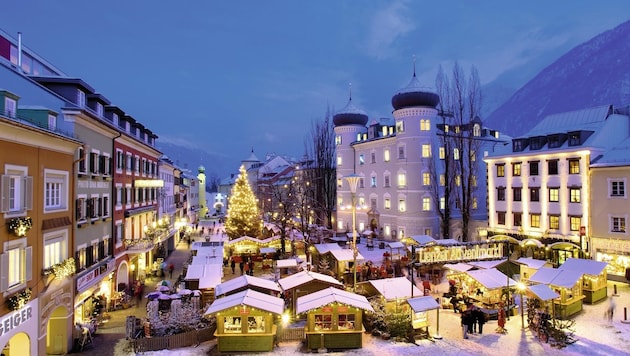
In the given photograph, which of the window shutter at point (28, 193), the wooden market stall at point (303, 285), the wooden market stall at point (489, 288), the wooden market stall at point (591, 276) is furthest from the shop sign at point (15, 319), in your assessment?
the wooden market stall at point (591, 276)

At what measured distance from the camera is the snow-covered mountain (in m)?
98.2

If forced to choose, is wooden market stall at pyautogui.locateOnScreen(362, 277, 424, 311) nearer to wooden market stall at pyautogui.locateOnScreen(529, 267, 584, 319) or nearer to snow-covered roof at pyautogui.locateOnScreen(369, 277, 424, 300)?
snow-covered roof at pyautogui.locateOnScreen(369, 277, 424, 300)

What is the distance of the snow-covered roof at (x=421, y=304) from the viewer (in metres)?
19.1

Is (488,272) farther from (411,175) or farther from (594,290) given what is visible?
(411,175)

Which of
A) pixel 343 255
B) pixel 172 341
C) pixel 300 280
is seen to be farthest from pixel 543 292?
pixel 172 341

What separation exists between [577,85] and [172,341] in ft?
405

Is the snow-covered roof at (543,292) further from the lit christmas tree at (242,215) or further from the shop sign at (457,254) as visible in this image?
the lit christmas tree at (242,215)

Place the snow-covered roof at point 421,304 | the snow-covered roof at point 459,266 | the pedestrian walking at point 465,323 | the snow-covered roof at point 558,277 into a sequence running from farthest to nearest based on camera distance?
the snow-covered roof at point 459,266, the snow-covered roof at point 558,277, the pedestrian walking at point 465,323, the snow-covered roof at point 421,304

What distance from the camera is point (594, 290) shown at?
2434 cm

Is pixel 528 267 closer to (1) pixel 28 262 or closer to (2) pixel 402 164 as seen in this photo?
(2) pixel 402 164

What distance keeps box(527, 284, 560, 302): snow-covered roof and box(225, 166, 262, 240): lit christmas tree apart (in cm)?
3086

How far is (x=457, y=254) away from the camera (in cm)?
2883

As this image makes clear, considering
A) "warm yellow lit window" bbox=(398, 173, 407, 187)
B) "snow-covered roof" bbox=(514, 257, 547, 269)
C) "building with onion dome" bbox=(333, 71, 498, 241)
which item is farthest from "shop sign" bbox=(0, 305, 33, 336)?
"warm yellow lit window" bbox=(398, 173, 407, 187)

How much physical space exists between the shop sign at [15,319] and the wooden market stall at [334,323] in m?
9.93
